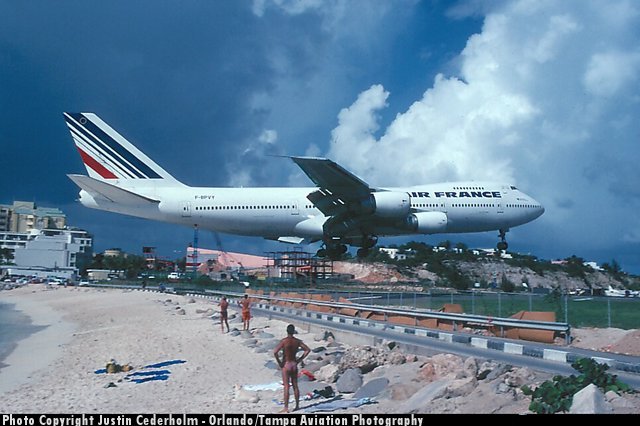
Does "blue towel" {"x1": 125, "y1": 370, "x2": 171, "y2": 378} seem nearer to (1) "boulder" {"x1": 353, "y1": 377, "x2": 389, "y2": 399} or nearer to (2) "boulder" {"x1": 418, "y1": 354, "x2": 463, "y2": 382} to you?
(1) "boulder" {"x1": 353, "y1": 377, "x2": 389, "y2": 399}

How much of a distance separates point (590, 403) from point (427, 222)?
80.4ft

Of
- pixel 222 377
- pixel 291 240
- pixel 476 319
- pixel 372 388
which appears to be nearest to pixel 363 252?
pixel 291 240

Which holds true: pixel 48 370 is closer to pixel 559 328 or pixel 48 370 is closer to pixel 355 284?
pixel 559 328

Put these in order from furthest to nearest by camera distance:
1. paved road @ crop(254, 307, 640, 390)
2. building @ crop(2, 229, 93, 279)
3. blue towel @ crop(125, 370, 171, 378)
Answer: building @ crop(2, 229, 93, 279) < blue towel @ crop(125, 370, 171, 378) < paved road @ crop(254, 307, 640, 390)

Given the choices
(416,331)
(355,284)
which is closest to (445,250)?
(355,284)

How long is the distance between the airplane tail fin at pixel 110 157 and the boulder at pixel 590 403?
1190 inches

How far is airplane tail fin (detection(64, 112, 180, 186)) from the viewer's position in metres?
35.3

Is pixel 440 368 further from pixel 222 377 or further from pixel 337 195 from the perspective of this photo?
pixel 337 195

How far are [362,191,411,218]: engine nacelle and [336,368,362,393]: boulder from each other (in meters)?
17.9

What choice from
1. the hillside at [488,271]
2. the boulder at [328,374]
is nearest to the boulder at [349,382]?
the boulder at [328,374]

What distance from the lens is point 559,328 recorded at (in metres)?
15.9

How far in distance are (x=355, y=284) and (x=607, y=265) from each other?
2924cm

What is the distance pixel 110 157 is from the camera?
117ft

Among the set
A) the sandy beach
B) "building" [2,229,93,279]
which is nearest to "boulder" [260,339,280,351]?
the sandy beach
